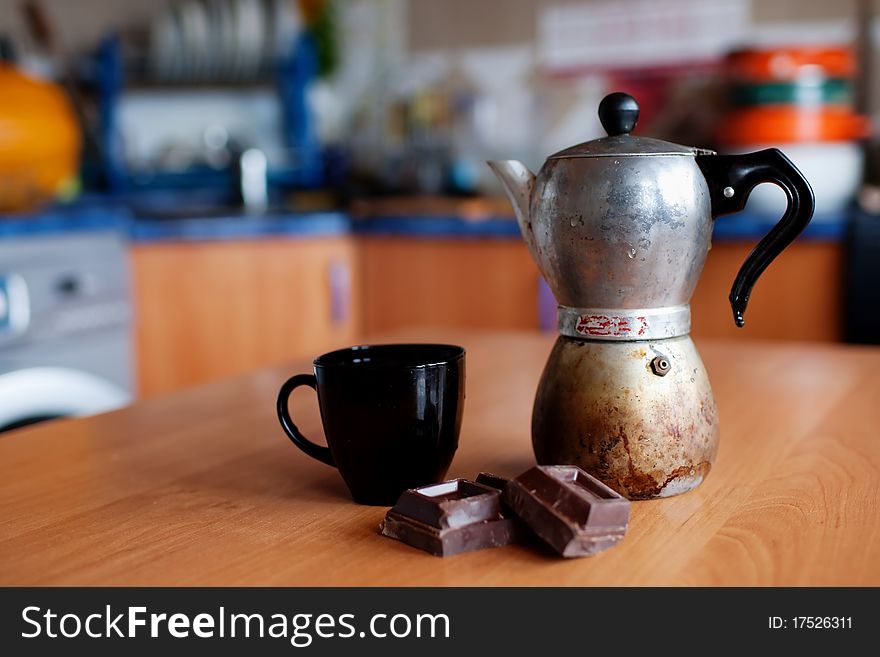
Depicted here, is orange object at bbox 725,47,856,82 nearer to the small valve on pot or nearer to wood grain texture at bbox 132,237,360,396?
wood grain texture at bbox 132,237,360,396

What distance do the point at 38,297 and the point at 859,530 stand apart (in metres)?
1.62

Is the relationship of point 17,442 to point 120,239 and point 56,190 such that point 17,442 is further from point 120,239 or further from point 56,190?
point 56,190

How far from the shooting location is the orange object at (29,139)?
205 centimetres

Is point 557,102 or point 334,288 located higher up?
point 557,102

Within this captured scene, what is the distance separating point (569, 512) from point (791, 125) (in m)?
1.95

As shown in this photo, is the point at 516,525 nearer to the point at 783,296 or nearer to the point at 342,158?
the point at 783,296

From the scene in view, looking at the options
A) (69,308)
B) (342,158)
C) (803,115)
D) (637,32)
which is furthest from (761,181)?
(342,158)

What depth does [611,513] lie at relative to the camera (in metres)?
0.49

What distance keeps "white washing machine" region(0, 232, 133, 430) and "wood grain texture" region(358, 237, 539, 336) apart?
77 centimetres

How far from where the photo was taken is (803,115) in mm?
2215

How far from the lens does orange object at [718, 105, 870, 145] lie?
2217 millimetres

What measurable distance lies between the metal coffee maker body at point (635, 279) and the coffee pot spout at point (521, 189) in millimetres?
11
